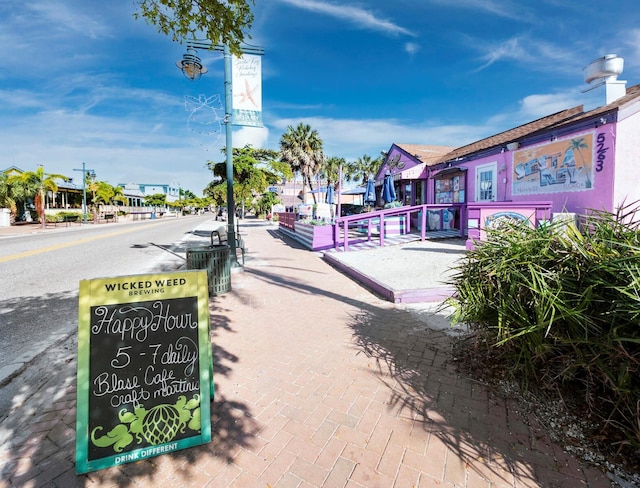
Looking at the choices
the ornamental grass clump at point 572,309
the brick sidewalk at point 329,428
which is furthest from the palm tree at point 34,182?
the ornamental grass clump at point 572,309

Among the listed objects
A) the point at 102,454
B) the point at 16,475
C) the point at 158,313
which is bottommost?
the point at 16,475

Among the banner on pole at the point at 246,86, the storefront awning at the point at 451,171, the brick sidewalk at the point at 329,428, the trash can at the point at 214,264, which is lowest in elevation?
the brick sidewalk at the point at 329,428

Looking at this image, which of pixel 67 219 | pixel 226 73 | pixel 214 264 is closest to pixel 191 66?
pixel 226 73

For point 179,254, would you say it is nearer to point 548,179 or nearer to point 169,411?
point 169,411

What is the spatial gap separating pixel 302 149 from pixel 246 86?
2928cm

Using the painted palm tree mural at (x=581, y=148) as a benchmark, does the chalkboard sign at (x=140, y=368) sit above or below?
below

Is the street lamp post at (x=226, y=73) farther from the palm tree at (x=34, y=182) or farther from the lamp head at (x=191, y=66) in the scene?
the palm tree at (x=34, y=182)

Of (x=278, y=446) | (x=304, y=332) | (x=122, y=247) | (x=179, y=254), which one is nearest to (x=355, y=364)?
(x=304, y=332)

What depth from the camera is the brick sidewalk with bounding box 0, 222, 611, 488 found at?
2.12 meters

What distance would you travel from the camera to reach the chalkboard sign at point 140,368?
7.07ft

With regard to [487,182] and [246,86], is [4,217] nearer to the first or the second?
[246,86]

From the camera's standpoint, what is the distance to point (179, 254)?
41.2 feet

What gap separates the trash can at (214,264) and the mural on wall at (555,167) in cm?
928

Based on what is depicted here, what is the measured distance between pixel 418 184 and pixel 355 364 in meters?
14.6
